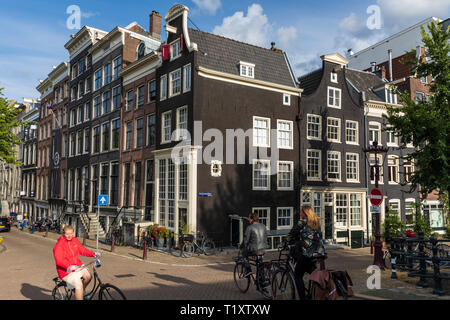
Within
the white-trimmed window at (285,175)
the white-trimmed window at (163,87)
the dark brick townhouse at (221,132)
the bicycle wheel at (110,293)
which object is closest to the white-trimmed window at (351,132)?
the dark brick townhouse at (221,132)

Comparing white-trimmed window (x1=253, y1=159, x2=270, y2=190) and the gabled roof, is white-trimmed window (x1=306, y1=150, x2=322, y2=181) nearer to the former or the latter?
white-trimmed window (x1=253, y1=159, x2=270, y2=190)

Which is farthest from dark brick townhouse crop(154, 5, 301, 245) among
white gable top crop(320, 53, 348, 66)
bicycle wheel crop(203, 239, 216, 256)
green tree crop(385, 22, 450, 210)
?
green tree crop(385, 22, 450, 210)

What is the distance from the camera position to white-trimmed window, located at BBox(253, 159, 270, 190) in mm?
23111

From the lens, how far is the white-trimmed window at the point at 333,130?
26.7 meters

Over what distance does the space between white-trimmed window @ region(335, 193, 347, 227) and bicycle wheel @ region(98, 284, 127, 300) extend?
2227 centimetres

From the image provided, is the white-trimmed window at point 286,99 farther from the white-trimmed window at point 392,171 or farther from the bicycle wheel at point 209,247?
the bicycle wheel at point 209,247

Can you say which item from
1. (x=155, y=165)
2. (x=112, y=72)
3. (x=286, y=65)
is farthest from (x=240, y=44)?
(x=112, y=72)

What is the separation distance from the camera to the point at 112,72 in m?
31.7

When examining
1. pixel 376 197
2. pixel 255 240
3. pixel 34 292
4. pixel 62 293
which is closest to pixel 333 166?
pixel 376 197
